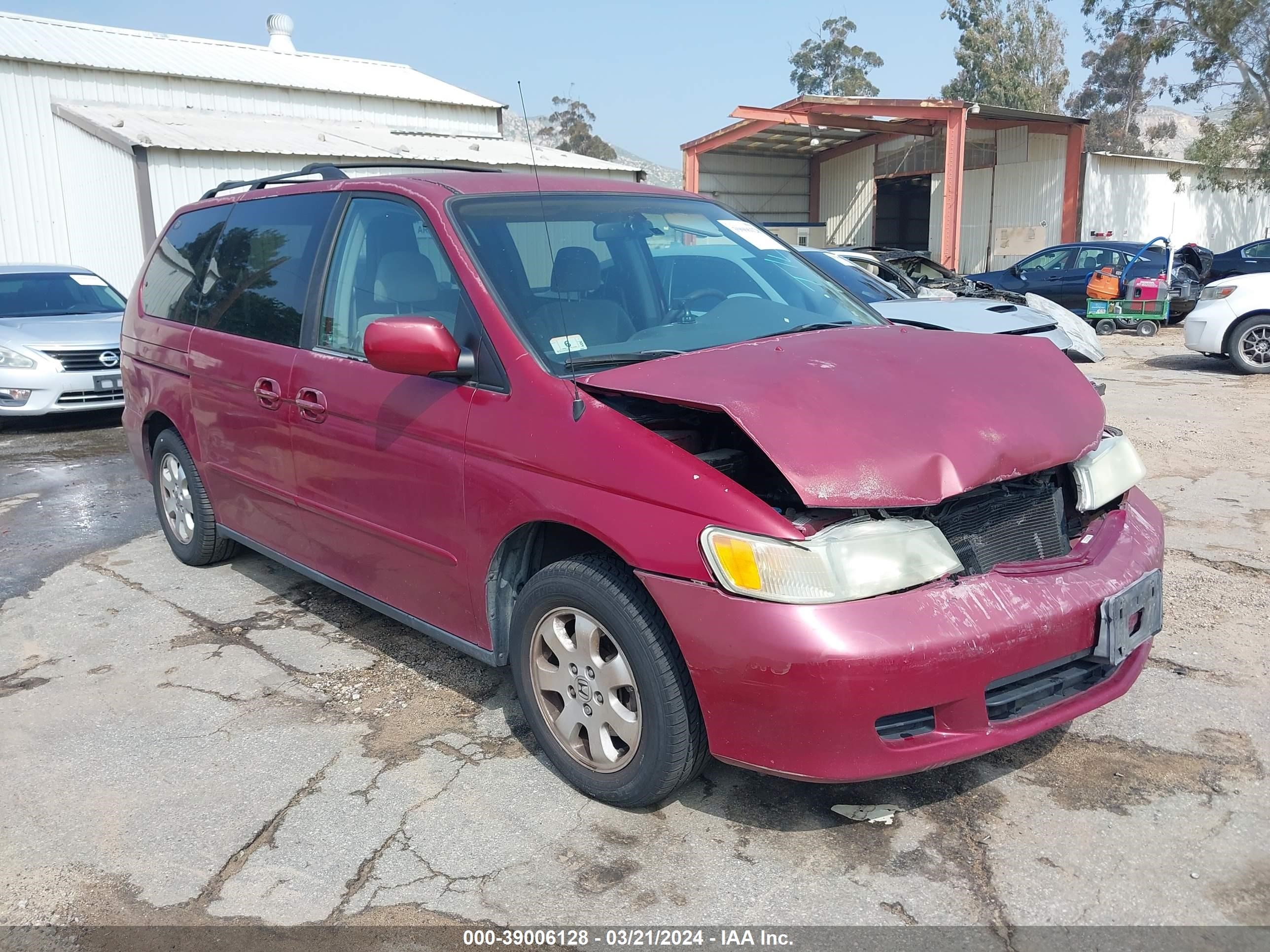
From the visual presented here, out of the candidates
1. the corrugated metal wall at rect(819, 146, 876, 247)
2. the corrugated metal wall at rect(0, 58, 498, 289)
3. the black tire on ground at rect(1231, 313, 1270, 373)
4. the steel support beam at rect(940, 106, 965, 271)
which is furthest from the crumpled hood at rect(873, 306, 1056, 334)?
the corrugated metal wall at rect(819, 146, 876, 247)

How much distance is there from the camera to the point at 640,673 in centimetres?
271

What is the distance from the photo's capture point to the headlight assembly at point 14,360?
30.6 feet

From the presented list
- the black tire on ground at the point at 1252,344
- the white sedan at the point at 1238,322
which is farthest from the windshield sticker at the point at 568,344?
the black tire on ground at the point at 1252,344

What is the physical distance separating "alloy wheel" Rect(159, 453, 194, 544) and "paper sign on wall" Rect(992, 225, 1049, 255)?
23190mm

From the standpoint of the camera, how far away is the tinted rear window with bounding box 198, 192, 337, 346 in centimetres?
403

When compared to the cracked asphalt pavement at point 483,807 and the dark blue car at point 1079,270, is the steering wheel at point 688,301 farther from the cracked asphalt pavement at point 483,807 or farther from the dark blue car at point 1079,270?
the dark blue car at point 1079,270

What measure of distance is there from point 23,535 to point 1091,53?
229 ft

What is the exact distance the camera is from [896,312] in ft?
20.3

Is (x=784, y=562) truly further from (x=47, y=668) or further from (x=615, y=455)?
(x=47, y=668)

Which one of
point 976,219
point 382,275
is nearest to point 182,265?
point 382,275

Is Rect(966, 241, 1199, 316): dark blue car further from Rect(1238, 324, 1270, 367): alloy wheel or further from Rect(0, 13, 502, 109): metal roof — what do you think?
Rect(0, 13, 502, 109): metal roof

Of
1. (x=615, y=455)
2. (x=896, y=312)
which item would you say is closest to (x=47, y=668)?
(x=615, y=455)

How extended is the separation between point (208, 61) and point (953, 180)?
16.6 m

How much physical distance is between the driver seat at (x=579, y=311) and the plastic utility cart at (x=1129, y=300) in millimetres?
14705
